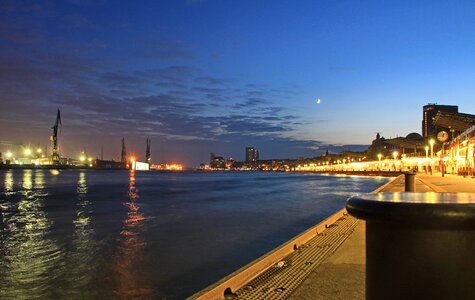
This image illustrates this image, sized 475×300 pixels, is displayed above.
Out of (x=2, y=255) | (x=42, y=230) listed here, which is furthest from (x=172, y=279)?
(x=42, y=230)

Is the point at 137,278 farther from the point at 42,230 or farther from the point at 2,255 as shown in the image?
the point at 42,230

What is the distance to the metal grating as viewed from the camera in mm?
5094

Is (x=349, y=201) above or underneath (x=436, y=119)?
underneath

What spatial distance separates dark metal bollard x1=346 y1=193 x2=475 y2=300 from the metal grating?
3254mm

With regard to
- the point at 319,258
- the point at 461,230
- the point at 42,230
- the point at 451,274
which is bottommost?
the point at 42,230

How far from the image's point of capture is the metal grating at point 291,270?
16.7 ft

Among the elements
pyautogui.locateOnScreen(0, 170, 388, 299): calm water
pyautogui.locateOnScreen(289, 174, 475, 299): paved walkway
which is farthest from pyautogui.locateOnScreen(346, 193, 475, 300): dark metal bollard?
pyautogui.locateOnScreen(0, 170, 388, 299): calm water

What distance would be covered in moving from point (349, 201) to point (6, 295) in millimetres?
7833

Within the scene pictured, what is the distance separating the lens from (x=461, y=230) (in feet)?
5.93

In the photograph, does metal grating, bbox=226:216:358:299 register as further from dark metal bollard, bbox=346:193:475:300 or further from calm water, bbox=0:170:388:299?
dark metal bollard, bbox=346:193:475:300

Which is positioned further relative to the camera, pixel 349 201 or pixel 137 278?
pixel 137 278

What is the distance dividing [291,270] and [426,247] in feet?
15.2

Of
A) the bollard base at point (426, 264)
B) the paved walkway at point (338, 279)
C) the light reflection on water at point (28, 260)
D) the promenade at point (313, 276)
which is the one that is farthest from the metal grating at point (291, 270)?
the light reflection on water at point (28, 260)

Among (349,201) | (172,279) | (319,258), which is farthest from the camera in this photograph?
(172,279)
